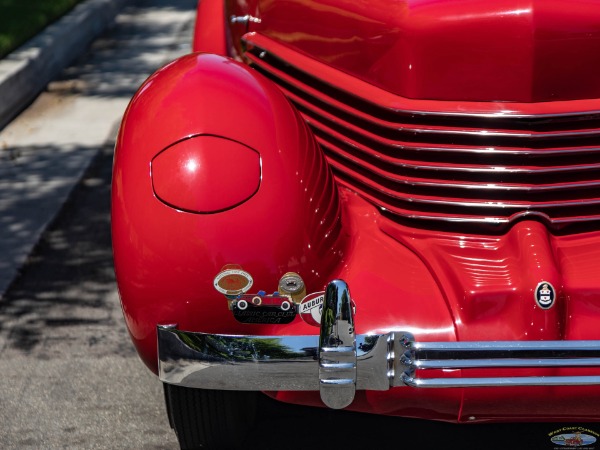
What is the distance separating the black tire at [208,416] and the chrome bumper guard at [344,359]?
33 cm

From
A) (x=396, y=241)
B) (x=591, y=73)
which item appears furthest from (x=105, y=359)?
(x=591, y=73)

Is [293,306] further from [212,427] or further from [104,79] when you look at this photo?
[104,79]

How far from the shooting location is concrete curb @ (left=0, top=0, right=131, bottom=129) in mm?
6930

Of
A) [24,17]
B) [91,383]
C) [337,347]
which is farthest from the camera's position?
[24,17]

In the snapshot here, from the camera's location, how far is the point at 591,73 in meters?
2.73

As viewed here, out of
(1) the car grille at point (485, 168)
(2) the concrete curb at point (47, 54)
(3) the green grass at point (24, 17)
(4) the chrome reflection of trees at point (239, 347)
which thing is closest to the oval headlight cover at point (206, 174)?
(4) the chrome reflection of trees at point (239, 347)

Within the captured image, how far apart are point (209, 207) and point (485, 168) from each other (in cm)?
77

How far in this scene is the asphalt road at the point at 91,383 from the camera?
125 inches

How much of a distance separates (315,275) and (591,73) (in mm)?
944

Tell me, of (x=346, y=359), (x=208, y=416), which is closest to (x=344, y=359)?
(x=346, y=359)

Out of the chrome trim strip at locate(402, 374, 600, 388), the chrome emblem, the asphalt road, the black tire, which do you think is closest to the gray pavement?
the asphalt road

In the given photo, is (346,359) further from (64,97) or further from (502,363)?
(64,97)

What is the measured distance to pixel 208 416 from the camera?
9.39 ft

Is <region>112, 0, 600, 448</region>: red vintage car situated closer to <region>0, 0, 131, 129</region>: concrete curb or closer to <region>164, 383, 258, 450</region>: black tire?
<region>164, 383, 258, 450</region>: black tire
